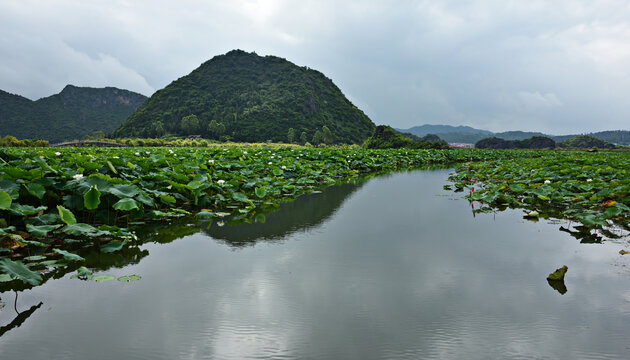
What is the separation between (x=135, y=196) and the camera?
4176 mm

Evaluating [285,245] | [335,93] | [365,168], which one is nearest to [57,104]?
[335,93]

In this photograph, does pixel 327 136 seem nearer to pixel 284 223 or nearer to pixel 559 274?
pixel 284 223

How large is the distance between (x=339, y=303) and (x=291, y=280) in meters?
0.58

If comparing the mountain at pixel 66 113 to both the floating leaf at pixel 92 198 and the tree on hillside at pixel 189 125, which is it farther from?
the floating leaf at pixel 92 198

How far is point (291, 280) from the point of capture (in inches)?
108

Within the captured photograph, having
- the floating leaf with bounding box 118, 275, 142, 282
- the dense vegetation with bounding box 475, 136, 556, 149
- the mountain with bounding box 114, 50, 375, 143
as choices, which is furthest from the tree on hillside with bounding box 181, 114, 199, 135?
the floating leaf with bounding box 118, 275, 142, 282

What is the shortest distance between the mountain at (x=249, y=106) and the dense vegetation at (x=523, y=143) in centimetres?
3284

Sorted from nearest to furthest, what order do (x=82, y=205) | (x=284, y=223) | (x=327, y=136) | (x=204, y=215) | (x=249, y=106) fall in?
(x=82, y=205), (x=284, y=223), (x=204, y=215), (x=327, y=136), (x=249, y=106)

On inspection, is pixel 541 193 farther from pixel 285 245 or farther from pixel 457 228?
pixel 285 245

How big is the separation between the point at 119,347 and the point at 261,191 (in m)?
4.49

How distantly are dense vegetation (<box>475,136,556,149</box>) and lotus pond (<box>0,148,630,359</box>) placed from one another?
65.3 meters

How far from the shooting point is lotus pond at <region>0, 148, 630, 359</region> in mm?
1855

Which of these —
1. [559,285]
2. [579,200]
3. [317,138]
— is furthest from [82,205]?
[317,138]

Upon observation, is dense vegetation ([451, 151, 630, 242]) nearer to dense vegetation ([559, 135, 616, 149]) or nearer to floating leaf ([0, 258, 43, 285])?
floating leaf ([0, 258, 43, 285])
